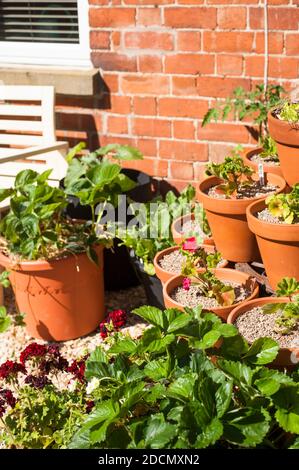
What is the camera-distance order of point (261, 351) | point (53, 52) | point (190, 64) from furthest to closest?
point (53, 52), point (190, 64), point (261, 351)

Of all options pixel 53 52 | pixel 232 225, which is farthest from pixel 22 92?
pixel 232 225

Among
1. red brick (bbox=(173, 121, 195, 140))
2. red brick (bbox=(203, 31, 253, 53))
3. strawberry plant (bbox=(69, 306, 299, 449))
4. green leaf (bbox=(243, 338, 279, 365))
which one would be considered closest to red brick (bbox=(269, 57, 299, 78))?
red brick (bbox=(203, 31, 253, 53))

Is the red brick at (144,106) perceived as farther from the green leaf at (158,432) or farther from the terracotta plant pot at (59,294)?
the green leaf at (158,432)

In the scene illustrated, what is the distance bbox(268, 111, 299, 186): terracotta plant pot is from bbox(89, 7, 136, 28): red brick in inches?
48.7

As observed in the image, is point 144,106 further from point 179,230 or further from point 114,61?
point 179,230

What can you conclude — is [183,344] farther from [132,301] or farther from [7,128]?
[7,128]

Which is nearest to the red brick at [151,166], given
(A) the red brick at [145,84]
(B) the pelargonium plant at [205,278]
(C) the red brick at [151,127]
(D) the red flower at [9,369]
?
(C) the red brick at [151,127]

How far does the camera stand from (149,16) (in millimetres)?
3689

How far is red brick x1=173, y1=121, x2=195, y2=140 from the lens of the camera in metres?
3.76

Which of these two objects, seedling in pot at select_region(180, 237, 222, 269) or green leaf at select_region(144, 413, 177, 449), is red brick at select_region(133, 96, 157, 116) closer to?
seedling in pot at select_region(180, 237, 222, 269)

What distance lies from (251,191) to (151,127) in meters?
1.06

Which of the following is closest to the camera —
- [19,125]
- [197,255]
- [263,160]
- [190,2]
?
[197,255]

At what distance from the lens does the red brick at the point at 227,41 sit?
3475mm
